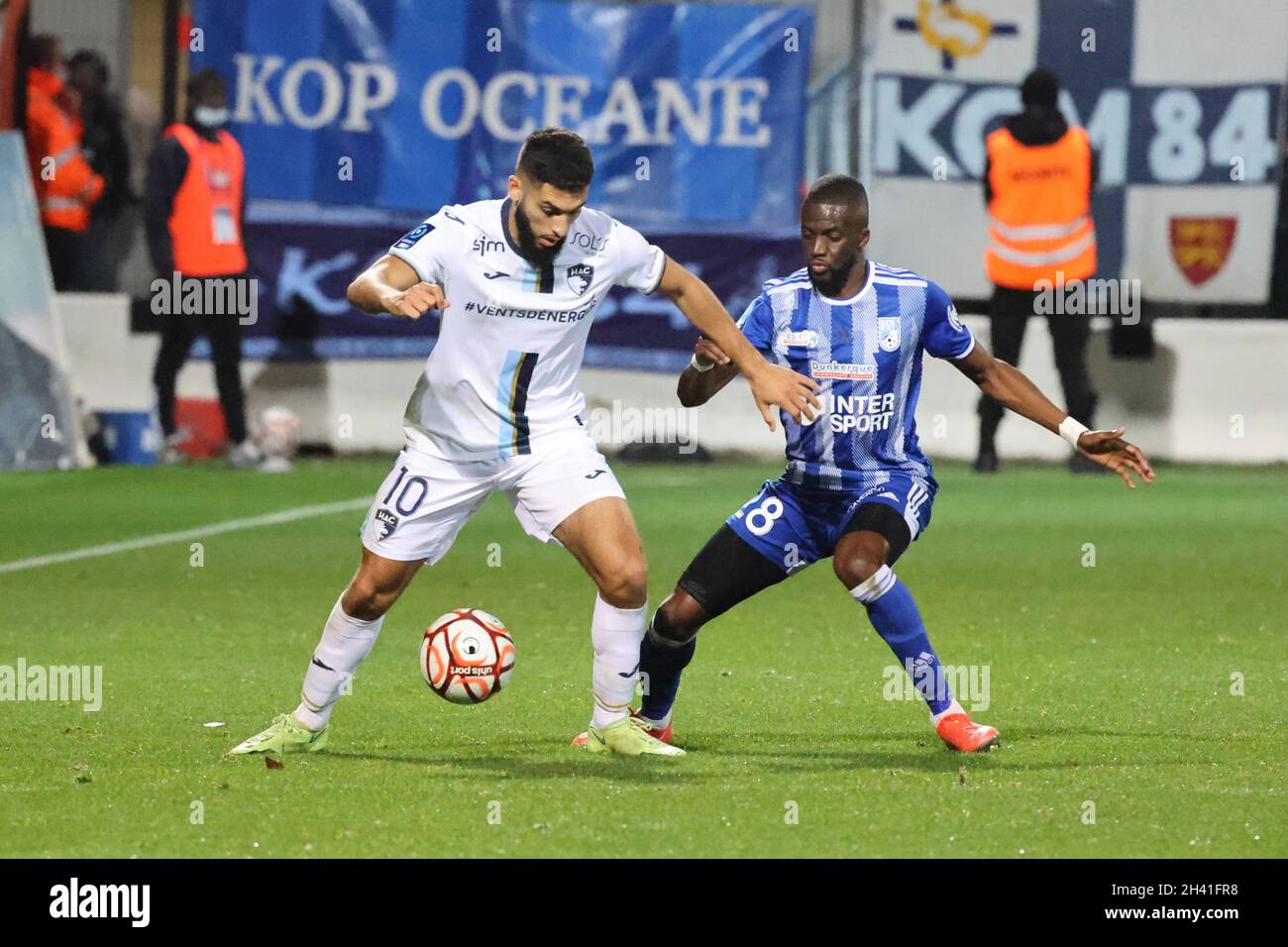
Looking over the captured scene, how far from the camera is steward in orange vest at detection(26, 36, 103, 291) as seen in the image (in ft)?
56.5

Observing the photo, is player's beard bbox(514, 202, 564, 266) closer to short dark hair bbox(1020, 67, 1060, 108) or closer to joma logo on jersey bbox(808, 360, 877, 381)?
joma logo on jersey bbox(808, 360, 877, 381)

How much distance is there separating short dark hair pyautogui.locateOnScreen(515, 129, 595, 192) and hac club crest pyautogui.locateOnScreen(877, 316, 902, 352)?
118cm

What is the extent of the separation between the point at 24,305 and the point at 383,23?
375 cm

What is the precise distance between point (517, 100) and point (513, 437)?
1115 centimetres

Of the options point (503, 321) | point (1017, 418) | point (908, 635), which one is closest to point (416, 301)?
point (503, 321)

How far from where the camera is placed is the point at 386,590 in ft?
22.3

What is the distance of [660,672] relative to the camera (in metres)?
7.11

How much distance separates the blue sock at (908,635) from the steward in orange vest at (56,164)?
38.7 feet

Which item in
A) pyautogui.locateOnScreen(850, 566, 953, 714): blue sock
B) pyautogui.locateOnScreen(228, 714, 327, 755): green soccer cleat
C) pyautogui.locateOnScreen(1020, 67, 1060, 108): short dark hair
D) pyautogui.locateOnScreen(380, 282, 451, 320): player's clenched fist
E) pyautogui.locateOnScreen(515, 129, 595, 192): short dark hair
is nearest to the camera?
pyautogui.locateOnScreen(380, 282, 451, 320): player's clenched fist

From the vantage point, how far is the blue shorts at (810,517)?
23.3 feet

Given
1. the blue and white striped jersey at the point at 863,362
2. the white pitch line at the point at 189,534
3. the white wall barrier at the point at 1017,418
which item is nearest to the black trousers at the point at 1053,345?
the white wall barrier at the point at 1017,418

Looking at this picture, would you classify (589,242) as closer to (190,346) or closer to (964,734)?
(964,734)

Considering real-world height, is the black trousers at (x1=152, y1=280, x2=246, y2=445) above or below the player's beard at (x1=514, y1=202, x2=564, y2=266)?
below

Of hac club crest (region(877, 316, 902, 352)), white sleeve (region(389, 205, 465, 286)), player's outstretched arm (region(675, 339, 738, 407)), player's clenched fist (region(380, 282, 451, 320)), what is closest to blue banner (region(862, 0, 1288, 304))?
hac club crest (region(877, 316, 902, 352))
